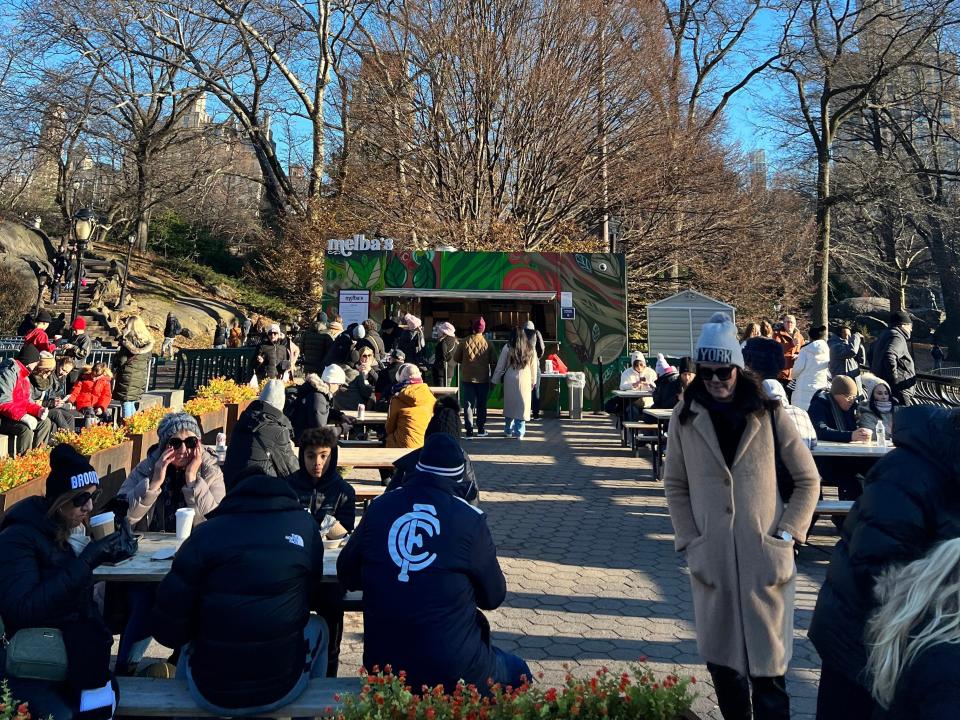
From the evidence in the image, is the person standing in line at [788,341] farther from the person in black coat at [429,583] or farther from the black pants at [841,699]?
the black pants at [841,699]

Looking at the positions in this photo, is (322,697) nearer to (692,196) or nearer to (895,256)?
(692,196)

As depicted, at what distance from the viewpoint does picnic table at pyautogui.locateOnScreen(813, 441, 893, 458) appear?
22.2 ft

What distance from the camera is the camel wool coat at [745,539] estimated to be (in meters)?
3.34

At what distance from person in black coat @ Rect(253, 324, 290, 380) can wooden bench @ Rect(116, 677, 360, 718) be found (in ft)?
36.4

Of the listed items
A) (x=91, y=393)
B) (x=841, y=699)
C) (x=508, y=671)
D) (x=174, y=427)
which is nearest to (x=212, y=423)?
(x=91, y=393)

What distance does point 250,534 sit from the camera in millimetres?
3250

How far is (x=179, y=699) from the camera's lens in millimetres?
3441

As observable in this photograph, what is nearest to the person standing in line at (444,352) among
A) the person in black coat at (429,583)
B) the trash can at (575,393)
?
the trash can at (575,393)

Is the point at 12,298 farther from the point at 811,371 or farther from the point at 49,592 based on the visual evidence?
the point at 49,592

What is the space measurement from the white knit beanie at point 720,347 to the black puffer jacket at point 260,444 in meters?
3.40

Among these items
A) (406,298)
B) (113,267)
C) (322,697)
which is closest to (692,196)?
(406,298)

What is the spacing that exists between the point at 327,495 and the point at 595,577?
236cm

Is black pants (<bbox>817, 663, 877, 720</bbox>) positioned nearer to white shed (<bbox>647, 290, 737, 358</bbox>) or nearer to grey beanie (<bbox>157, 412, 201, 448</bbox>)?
grey beanie (<bbox>157, 412, 201, 448</bbox>)

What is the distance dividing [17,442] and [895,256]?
3552 cm
